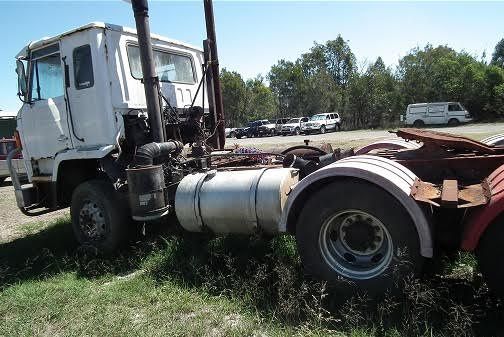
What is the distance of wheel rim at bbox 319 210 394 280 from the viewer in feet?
11.8

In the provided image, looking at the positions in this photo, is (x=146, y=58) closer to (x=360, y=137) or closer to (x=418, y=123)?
(x=360, y=137)

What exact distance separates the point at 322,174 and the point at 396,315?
1.24 meters

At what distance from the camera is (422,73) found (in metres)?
44.7

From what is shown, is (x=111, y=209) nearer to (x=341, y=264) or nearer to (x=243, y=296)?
(x=243, y=296)

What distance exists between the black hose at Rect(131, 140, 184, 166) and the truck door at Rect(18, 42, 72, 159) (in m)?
1.52

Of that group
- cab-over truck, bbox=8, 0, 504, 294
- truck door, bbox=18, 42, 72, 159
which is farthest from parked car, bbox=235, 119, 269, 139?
truck door, bbox=18, 42, 72, 159

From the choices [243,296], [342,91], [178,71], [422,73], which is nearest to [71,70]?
[178,71]

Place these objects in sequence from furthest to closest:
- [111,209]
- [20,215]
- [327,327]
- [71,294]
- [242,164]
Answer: [20,215] → [242,164] → [111,209] → [71,294] → [327,327]

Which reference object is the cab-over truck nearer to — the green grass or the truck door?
the truck door

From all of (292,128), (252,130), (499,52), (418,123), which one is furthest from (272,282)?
(499,52)

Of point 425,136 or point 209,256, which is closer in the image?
point 425,136

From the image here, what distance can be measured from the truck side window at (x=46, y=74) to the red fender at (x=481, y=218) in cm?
545

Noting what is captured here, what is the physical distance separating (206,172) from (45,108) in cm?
275

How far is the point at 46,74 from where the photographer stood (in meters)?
6.30
